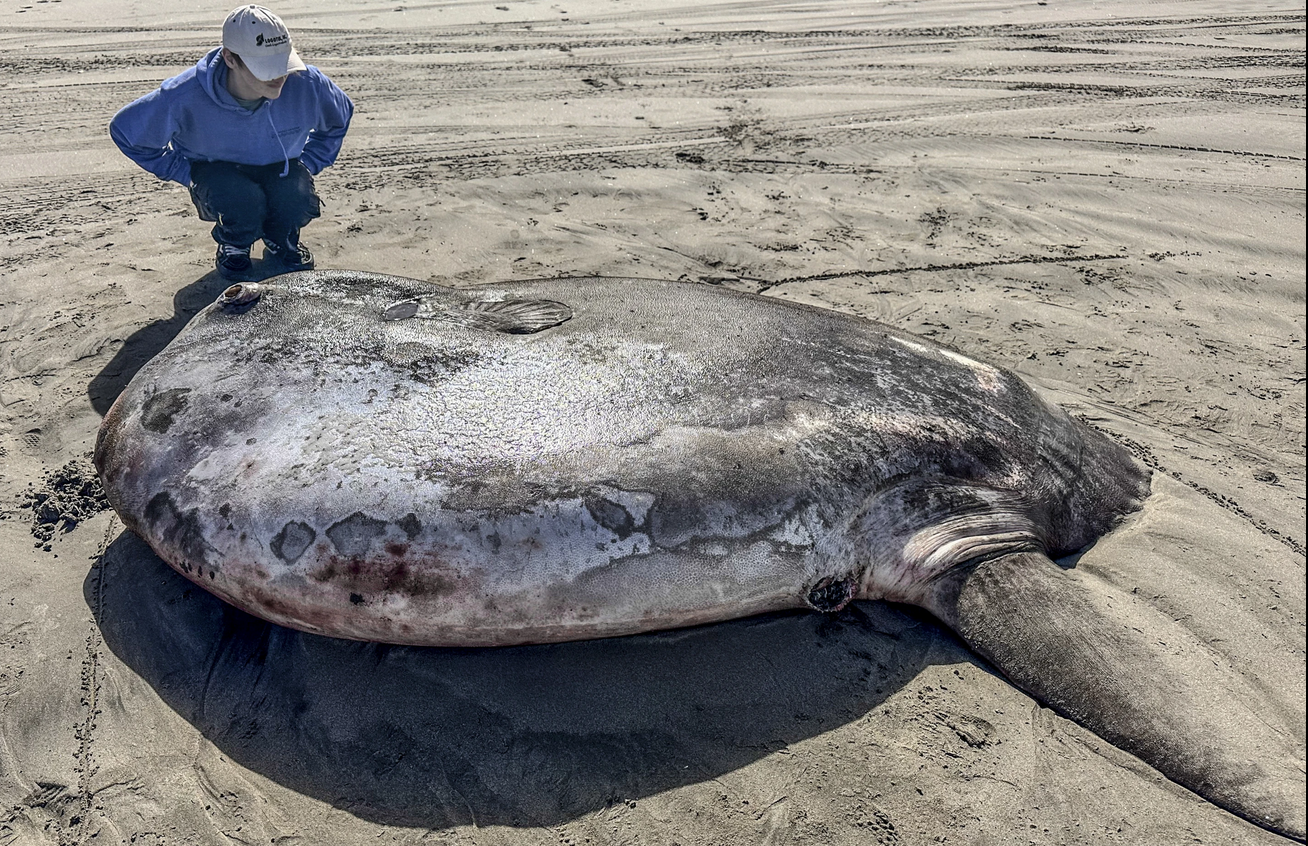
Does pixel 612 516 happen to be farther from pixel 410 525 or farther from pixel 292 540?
pixel 292 540

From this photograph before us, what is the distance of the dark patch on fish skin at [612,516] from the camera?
8.26ft

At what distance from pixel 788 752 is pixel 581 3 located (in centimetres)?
948

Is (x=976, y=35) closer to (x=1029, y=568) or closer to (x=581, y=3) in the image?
(x=581, y=3)

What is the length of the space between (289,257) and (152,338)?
36.7 inches

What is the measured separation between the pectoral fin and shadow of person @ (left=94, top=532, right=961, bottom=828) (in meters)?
0.24

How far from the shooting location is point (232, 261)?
4758 millimetres

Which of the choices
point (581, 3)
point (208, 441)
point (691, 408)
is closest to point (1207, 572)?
point (691, 408)

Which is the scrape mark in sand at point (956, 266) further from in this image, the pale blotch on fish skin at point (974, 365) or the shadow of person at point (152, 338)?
the shadow of person at point (152, 338)

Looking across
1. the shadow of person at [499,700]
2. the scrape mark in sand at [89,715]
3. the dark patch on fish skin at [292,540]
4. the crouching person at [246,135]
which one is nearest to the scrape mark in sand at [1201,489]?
the shadow of person at [499,700]

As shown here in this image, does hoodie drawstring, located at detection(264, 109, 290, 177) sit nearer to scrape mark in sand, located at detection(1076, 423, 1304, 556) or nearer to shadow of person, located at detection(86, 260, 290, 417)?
shadow of person, located at detection(86, 260, 290, 417)

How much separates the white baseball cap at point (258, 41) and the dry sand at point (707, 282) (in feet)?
3.84

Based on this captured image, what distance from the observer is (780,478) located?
8.83ft

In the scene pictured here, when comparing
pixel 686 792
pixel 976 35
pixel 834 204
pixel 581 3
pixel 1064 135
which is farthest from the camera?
pixel 581 3

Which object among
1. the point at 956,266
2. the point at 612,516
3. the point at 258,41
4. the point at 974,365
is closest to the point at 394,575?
the point at 612,516
